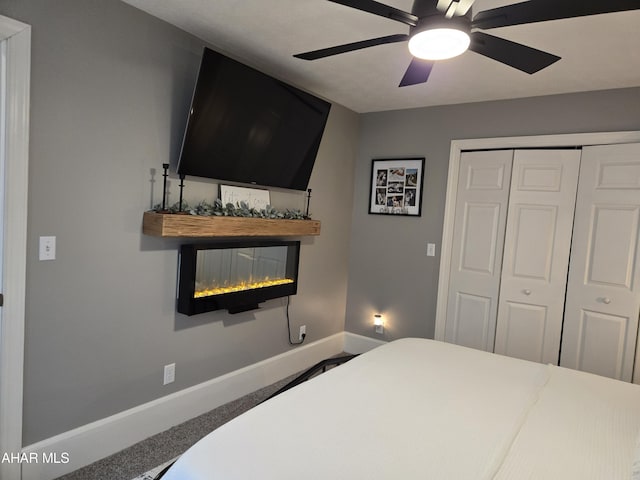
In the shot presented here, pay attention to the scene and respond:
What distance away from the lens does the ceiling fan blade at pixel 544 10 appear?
1.23 metres

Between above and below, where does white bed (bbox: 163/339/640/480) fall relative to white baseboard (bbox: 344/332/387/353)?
above

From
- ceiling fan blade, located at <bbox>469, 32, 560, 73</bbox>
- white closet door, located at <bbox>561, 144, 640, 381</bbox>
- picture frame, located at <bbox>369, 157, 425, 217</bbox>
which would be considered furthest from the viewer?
picture frame, located at <bbox>369, 157, 425, 217</bbox>

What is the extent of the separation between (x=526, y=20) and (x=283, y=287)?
90.9 inches

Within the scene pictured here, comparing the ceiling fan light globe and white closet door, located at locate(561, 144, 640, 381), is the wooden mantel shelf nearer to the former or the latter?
the ceiling fan light globe

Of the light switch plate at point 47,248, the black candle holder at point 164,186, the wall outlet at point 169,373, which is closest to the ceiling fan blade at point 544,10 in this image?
the black candle holder at point 164,186

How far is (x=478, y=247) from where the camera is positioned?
3.40 m

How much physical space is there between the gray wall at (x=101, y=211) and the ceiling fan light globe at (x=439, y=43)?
145 centimetres

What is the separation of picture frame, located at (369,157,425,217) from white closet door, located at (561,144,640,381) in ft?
3.97

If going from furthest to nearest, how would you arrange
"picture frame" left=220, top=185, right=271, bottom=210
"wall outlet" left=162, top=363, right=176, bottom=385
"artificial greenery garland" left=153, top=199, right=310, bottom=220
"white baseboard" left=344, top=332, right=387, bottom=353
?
"white baseboard" left=344, top=332, right=387, bottom=353, "picture frame" left=220, top=185, right=271, bottom=210, "wall outlet" left=162, top=363, right=176, bottom=385, "artificial greenery garland" left=153, top=199, right=310, bottom=220

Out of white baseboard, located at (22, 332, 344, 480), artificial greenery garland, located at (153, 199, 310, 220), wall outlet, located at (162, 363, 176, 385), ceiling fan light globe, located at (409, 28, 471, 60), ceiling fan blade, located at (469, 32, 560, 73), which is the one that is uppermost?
ceiling fan blade, located at (469, 32, 560, 73)

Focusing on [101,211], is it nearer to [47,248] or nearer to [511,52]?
[47,248]

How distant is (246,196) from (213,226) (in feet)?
1.57

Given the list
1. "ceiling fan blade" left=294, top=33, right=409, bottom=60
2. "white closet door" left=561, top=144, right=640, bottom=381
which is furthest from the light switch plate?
"white closet door" left=561, top=144, right=640, bottom=381

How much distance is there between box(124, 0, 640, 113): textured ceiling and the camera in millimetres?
2035
